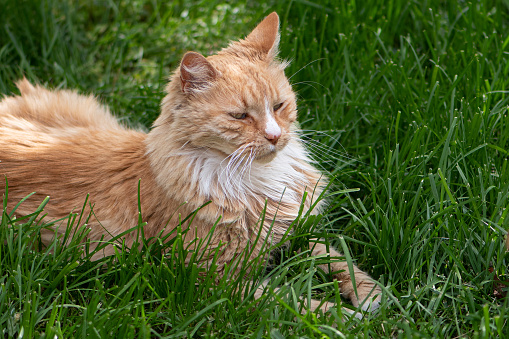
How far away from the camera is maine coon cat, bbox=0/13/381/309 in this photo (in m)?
2.37

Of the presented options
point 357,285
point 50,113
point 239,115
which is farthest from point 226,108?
point 50,113

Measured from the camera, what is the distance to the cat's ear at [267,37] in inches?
103

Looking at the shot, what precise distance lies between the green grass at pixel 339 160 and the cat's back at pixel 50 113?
45cm

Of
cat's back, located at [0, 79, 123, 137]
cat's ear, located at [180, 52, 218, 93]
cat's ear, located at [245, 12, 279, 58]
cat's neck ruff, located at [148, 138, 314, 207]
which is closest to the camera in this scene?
cat's ear, located at [180, 52, 218, 93]

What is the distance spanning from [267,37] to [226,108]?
487mm

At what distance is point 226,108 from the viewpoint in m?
2.35

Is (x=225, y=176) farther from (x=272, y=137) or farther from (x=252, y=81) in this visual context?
(x=252, y=81)

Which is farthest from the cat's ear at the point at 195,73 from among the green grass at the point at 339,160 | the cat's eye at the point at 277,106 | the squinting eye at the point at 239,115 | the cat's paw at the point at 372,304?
the cat's paw at the point at 372,304

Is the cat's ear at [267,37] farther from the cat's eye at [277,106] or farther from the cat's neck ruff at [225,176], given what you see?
the cat's neck ruff at [225,176]

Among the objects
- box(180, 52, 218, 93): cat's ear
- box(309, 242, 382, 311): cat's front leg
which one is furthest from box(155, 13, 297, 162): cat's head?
box(309, 242, 382, 311): cat's front leg

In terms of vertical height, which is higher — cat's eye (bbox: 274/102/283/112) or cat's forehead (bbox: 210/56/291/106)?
cat's forehead (bbox: 210/56/291/106)

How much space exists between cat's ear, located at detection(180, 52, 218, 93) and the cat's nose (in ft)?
1.06

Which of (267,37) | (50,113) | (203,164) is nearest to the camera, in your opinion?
(203,164)

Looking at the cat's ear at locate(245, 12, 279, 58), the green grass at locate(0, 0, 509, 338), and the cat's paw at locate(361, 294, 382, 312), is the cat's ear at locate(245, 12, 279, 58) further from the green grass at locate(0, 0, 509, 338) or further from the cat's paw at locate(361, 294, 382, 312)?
the cat's paw at locate(361, 294, 382, 312)
